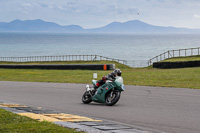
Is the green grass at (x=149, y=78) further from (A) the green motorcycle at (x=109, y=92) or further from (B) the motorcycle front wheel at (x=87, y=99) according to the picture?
(A) the green motorcycle at (x=109, y=92)

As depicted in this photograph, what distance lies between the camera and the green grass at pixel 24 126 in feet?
24.4

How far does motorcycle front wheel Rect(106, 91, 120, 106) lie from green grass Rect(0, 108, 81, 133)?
3789mm

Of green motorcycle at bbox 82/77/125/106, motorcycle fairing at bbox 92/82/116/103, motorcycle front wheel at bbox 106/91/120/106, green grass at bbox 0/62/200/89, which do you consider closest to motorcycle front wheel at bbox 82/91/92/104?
green motorcycle at bbox 82/77/125/106

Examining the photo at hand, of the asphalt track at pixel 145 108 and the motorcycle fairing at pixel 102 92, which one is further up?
the motorcycle fairing at pixel 102 92

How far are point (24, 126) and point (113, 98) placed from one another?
478 cm

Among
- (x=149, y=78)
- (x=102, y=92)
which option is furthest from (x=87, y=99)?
(x=149, y=78)

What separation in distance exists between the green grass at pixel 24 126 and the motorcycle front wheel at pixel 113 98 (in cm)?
379

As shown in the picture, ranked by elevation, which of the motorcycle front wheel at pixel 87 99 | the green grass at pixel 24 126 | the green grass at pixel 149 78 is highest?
the green grass at pixel 149 78

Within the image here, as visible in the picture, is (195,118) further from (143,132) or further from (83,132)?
(83,132)

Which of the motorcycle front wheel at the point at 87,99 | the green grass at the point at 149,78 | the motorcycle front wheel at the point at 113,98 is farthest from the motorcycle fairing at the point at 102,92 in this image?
Answer: the green grass at the point at 149,78

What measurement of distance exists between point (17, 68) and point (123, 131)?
42271 mm

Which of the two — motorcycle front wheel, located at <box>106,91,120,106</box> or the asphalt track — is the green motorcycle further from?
the asphalt track

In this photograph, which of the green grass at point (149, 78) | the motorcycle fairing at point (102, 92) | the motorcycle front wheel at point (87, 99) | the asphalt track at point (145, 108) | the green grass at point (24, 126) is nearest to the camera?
the green grass at point (24, 126)

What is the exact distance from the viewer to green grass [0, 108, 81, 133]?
293 inches
